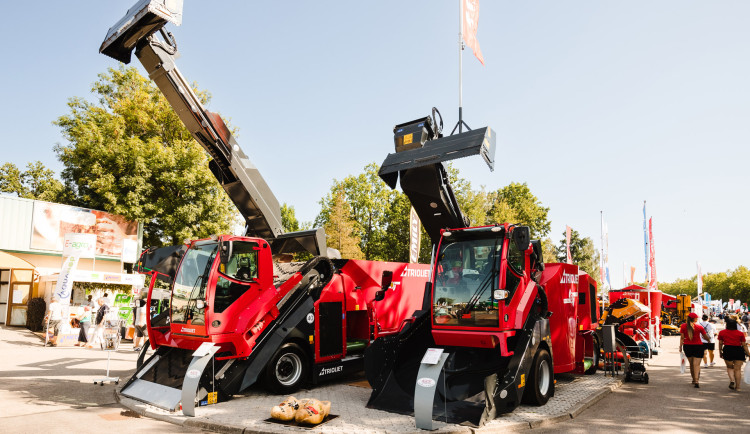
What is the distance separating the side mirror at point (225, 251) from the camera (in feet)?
26.1

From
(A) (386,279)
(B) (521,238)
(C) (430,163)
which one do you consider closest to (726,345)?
(B) (521,238)

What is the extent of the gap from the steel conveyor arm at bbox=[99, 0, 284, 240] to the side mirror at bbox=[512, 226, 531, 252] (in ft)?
17.4

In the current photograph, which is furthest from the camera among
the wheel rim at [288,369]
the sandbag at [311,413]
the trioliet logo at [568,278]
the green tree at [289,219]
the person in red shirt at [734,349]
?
the green tree at [289,219]

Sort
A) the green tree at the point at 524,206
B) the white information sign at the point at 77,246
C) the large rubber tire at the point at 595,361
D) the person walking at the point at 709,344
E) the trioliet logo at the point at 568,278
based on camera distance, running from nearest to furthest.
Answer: the trioliet logo at the point at 568,278 → the large rubber tire at the point at 595,361 → the person walking at the point at 709,344 → the white information sign at the point at 77,246 → the green tree at the point at 524,206

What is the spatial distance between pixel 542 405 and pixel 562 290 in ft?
7.76

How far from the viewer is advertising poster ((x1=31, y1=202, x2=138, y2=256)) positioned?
24.5m

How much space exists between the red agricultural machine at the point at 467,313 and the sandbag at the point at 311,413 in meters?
1.16

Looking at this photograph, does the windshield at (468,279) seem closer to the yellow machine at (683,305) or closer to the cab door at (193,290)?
the cab door at (193,290)

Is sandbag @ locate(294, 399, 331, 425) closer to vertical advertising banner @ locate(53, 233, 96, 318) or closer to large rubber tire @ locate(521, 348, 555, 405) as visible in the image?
large rubber tire @ locate(521, 348, 555, 405)

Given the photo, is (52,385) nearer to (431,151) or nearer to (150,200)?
(431,151)

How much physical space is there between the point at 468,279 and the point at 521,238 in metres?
1.07

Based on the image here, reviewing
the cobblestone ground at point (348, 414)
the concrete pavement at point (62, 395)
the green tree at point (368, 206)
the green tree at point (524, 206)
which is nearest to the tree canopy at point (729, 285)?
the green tree at point (524, 206)

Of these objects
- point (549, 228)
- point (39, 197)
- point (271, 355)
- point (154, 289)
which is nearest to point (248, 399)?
point (271, 355)

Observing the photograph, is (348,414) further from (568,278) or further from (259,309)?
(568,278)
